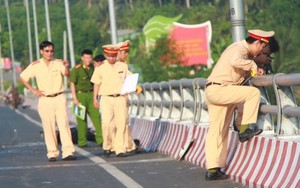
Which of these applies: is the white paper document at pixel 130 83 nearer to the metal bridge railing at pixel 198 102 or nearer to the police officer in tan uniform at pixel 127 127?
the police officer in tan uniform at pixel 127 127

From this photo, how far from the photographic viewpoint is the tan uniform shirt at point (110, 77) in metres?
17.7

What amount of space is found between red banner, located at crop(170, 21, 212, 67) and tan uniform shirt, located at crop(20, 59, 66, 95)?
6337 cm

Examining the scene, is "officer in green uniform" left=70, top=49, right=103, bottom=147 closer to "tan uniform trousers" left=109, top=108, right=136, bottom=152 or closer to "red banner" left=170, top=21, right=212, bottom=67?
"tan uniform trousers" left=109, top=108, right=136, bottom=152

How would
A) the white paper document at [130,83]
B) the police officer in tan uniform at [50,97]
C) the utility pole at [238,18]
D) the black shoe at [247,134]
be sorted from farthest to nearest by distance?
the white paper document at [130,83] < the police officer in tan uniform at [50,97] < the utility pole at [238,18] < the black shoe at [247,134]

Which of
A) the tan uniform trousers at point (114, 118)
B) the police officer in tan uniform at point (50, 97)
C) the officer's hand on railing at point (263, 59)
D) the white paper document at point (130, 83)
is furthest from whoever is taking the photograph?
the tan uniform trousers at point (114, 118)

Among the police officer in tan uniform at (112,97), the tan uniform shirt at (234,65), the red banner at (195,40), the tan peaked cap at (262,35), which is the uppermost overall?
the tan peaked cap at (262,35)

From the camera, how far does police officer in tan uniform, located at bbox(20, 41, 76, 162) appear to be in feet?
56.4

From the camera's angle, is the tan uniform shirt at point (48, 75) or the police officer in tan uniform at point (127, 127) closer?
the tan uniform shirt at point (48, 75)

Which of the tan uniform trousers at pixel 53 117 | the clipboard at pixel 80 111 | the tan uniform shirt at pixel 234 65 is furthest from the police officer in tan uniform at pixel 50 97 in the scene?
the tan uniform shirt at pixel 234 65

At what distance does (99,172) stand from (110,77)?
11.3 feet

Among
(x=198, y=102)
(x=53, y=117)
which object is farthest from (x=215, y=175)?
(x=53, y=117)

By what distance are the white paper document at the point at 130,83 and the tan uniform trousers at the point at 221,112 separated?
4554 mm

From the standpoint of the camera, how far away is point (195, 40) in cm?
8275

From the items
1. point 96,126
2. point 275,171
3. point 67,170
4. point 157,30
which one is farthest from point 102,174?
point 157,30
